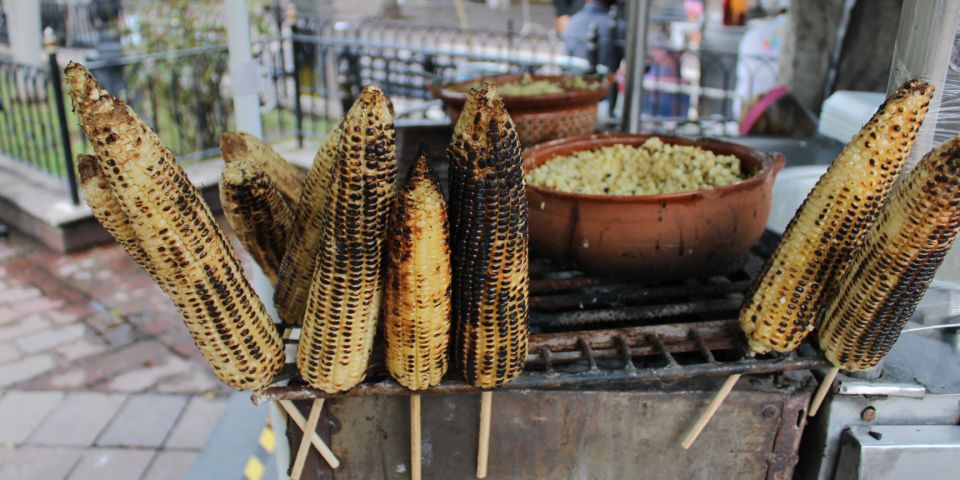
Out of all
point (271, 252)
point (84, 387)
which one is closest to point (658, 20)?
point (84, 387)

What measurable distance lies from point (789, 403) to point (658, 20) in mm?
8829

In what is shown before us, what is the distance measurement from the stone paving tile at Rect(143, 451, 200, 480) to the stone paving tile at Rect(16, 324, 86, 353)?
4.89 ft

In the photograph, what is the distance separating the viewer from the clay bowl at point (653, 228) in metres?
1.71

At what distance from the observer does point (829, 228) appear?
4.74ft

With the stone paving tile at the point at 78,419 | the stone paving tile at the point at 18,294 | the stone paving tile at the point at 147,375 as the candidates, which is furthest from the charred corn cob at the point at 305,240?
the stone paving tile at the point at 18,294

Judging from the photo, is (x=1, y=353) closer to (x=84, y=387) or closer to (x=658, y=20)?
(x=84, y=387)

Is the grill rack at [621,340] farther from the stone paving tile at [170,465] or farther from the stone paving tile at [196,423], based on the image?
the stone paving tile at [196,423]

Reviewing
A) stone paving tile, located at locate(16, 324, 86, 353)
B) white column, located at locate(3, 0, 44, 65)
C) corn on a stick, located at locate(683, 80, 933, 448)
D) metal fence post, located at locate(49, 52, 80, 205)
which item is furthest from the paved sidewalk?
white column, located at locate(3, 0, 44, 65)

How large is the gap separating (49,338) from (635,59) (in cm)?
395

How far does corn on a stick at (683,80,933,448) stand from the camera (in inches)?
53.1

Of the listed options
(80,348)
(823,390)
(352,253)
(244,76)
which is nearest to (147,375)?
(80,348)

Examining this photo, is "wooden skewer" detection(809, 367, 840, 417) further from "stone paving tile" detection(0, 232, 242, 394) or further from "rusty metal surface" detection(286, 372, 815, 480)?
"stone paving tile" detection(0, 232, 242, 394)

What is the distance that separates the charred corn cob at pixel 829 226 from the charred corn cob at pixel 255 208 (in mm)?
1104

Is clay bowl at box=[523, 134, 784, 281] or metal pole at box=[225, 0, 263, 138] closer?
clay bowl at box=[523, 134, 784, 281]
